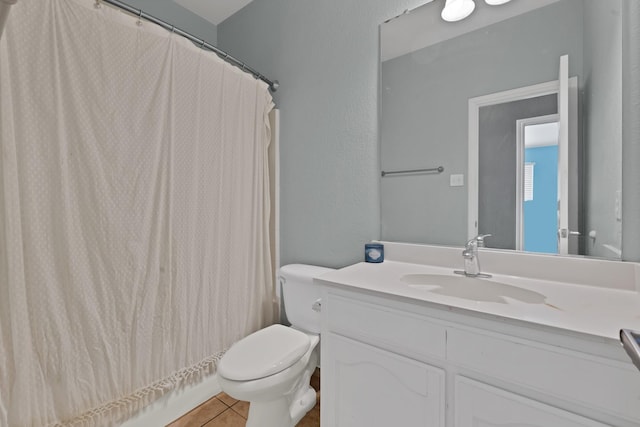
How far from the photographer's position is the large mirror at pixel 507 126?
0.96 m

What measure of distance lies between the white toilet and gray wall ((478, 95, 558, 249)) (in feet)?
2.78

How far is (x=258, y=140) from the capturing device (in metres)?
1.77

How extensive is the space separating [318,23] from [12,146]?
1571 mm

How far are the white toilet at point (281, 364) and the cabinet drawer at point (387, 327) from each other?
299mm

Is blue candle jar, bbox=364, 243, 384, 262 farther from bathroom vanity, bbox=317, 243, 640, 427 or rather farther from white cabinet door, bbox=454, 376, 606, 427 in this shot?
white cabinet door, bbox=454, 376, 606, 427

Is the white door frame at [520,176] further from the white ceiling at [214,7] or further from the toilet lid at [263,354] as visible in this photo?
the white ceiling at [214,7]

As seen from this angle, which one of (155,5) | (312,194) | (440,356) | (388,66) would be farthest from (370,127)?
(155,5)

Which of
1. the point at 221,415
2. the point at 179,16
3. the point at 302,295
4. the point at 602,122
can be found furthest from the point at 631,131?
the point at 179,16

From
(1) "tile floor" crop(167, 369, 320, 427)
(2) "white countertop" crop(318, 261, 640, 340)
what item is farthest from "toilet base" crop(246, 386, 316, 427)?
(2) "white countertop" crop(318, 261, 640, 340)

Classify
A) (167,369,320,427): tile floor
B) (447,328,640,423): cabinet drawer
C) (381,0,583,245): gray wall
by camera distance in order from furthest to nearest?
(167,369,320,427): tile floor
(381,0,583,245): gray wall
(447,328,640,423): cabinet drawer

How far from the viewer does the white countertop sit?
63 centimetres

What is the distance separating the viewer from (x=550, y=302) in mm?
776

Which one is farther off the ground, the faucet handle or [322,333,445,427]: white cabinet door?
the faucet handle

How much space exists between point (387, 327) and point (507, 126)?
0.96 metres
